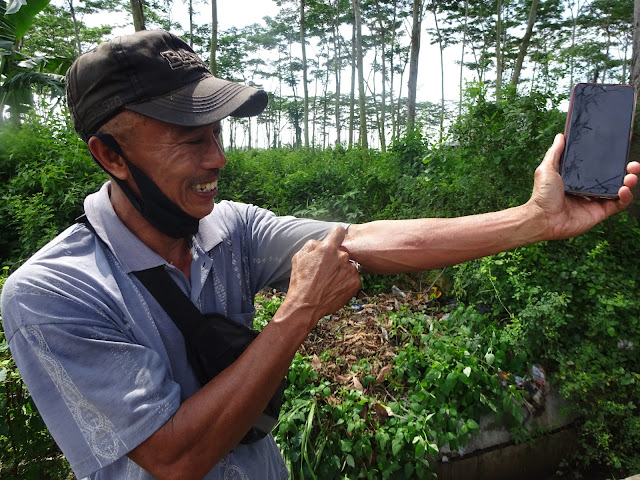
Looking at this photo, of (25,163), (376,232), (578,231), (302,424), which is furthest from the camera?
(25,163)

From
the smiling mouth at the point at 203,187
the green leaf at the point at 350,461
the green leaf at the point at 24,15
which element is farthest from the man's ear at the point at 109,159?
the green leaf at the point at 24,15

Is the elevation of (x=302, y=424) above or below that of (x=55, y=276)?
below

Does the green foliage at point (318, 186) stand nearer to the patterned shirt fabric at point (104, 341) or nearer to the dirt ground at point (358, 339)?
the dirt ground at point (358, 339)

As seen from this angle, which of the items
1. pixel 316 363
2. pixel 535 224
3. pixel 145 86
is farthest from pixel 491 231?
pixel 316 363

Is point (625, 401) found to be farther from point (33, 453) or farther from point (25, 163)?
point (25, 163)

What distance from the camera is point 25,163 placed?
6.70 metres

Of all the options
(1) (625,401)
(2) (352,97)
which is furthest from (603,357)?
(2) (352,97)

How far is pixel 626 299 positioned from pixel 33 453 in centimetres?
411

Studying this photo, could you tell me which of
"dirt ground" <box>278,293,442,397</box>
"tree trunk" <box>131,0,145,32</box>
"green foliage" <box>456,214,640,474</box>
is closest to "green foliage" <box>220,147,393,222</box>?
"dirt ground" <box>278,293,442,397</box>

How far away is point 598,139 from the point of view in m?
1.59

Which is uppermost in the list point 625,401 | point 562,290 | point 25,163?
point 25,163

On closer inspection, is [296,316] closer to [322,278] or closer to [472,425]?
[322,278]

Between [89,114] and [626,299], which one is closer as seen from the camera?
[89,114]

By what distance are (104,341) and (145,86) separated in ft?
2.33
